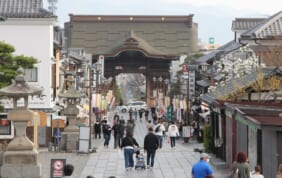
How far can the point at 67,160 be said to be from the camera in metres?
29.2

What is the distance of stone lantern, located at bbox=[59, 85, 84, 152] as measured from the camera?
3344 centimetres

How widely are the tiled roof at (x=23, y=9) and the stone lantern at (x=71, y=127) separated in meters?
5.90

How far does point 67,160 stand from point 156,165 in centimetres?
407

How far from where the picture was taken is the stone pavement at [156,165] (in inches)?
940

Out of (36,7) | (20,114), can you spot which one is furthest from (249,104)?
(36,7)

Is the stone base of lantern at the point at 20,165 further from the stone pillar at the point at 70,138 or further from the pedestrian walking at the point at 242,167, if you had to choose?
the stone pillar at the point at 70,138

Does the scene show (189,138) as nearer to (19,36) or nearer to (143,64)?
(19,36)

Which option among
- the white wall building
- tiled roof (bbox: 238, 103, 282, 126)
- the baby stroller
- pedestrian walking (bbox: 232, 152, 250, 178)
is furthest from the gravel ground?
pedestrian walking (bbox: 232, 152, 250, 178)

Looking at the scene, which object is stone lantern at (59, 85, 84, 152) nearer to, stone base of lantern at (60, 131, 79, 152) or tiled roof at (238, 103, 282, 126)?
stone base of lantern at (60, 131, 79, 152)

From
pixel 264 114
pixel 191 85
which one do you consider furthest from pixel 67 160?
pixel 191 85

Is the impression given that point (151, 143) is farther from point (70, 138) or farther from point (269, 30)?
point (269, 30)

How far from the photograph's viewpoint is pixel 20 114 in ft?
Result: 76.7

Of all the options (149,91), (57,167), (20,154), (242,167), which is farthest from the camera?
(149,91)

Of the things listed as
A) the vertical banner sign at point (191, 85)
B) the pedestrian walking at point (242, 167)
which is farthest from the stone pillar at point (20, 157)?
the vertical banner sign at point (191, 85)
